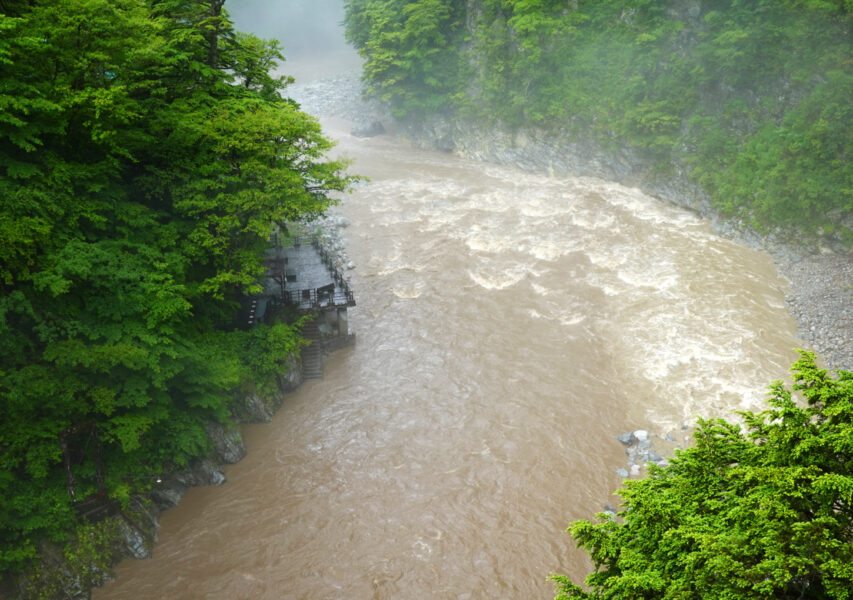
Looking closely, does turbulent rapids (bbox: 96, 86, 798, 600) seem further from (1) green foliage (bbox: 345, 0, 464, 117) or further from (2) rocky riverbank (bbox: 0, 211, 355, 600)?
(1) green foliage (bbox: 345, 0, 464, 117)

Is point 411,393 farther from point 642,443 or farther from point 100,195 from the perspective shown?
point 100,195

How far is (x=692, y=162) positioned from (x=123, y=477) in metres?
38.0

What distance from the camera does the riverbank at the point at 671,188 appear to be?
78.8ft

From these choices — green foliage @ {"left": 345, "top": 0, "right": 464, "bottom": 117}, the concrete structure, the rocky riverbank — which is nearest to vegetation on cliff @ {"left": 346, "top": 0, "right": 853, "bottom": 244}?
green foliage @ {"left": 345, "top": 0, "right": 464, "bottom": 117}

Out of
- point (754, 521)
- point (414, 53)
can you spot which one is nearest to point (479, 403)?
point (754, 521)

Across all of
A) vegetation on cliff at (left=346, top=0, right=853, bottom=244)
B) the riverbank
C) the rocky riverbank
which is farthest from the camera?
vegetation on cliff at (left=346, top=0, right=853, bottom=244)

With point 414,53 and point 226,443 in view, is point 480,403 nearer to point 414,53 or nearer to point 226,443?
point 226,443

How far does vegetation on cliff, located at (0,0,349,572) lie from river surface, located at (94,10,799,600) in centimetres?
333

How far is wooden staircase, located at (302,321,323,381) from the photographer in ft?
78.2

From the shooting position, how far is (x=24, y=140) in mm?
14062

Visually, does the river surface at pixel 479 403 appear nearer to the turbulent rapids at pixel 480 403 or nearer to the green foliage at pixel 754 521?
the turbulent rapids at pixel 480 403

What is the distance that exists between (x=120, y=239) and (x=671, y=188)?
35322mm

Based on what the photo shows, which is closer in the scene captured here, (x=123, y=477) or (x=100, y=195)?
(x=123, y=477)

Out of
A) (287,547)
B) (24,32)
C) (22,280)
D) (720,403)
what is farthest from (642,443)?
(24,32)
